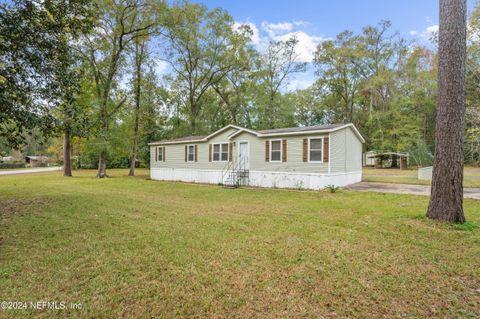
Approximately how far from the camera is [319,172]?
469 inches

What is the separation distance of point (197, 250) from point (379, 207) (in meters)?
6.02

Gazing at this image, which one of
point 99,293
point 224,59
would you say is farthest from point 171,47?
point 99,293

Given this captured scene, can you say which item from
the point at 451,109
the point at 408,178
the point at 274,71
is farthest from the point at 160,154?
the point at 451,109

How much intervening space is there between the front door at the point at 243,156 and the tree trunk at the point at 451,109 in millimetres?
9981

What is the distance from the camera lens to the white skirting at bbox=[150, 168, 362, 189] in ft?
39.3

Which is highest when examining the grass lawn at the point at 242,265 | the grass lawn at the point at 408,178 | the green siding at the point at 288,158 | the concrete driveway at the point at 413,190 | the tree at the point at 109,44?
the tree at the point at 109,44

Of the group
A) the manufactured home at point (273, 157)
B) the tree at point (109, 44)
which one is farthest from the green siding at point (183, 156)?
the tree at point (109, 44)

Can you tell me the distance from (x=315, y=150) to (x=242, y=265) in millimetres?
9532

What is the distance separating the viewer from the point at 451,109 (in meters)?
5.20

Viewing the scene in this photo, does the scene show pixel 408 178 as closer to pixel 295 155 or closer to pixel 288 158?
pixel 295 155

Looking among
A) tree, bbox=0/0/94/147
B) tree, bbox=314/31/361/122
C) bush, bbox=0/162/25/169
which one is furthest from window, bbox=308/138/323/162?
bush, bbox=0/162/25/169

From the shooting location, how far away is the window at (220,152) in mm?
15578

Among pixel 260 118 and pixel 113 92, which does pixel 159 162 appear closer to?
pixel 113 92

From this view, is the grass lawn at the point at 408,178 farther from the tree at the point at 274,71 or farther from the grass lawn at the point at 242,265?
the tree at the point at 274,71
